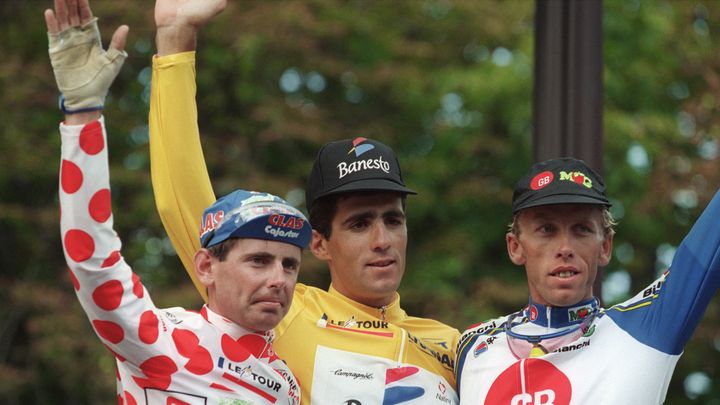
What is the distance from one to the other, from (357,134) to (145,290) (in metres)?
8.98

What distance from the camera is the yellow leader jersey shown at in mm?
4574

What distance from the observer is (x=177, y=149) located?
4.58m

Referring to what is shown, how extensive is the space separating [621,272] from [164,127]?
11293 mm

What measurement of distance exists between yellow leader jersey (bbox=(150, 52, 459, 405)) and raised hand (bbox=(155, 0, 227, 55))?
0.16ft

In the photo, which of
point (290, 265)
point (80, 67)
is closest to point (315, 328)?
point (290, 265)

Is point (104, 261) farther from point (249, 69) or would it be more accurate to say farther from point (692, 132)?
point (692, 132)

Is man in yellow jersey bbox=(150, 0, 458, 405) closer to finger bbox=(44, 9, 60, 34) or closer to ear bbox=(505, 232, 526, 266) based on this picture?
ear bbox=(505, 232, 526, 266)

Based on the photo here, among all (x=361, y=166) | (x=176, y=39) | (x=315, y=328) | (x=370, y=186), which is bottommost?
(x=315, y=328)

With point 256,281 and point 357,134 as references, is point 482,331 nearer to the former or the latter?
point 256,281

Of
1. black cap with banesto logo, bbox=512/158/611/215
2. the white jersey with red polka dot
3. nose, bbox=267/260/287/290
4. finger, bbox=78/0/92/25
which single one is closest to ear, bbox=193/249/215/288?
the white jersey with red polka dot

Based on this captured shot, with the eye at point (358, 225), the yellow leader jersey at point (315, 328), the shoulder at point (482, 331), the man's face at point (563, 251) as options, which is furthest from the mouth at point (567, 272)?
the eye at point (358, 225)

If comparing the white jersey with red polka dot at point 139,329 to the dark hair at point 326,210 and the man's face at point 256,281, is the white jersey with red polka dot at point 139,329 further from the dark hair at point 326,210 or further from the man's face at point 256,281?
the dark hair at point 326,210

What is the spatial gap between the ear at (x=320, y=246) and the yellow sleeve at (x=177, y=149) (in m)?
0.59

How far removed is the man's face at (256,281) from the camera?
423cm
